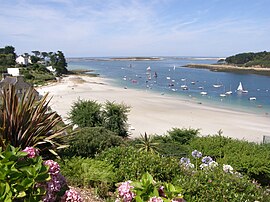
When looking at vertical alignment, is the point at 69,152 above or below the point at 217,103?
above

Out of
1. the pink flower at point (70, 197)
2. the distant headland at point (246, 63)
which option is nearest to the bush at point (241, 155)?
the pink flower at point (70, 197)

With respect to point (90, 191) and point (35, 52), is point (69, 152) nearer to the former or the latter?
point (90, 191)

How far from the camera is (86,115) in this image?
1814cm

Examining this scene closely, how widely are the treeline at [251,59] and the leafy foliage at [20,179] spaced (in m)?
139

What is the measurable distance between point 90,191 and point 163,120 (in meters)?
26.0

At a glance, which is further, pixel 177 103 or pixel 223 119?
pixel 177 103

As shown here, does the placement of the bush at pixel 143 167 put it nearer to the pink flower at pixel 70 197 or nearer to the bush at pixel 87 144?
the bush at pixel 87 144

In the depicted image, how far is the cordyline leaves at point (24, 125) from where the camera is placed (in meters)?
5.49

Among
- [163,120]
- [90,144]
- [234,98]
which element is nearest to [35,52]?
[234,98]

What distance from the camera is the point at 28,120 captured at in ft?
19.1

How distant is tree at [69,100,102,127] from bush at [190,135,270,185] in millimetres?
7712

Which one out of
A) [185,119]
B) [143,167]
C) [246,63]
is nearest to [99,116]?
[143,167]

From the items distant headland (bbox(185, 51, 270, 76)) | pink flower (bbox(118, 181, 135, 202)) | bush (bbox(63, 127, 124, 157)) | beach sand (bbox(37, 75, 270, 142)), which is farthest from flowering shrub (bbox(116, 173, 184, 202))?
distant headland (bbox(185, 51, 270, 76))

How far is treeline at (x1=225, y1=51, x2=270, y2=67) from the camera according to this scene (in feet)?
432
